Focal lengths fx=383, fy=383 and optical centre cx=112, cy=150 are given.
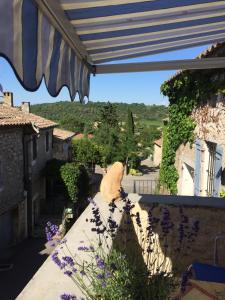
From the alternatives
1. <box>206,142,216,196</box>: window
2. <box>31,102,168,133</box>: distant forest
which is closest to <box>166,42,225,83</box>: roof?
<box>206,142,216,196</box>: window

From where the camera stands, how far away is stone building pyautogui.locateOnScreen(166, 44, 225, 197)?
852 centimetres

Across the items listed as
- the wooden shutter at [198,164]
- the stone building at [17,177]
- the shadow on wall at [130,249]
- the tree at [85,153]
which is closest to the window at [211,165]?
the wooden shutter at [198,164]

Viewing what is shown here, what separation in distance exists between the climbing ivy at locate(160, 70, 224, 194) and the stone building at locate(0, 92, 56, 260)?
21.9 ft

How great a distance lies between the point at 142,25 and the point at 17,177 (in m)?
15.9

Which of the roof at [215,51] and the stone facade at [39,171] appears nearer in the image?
the roof at [215,51]

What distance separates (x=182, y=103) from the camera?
1195 cm

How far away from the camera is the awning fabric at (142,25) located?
2.38 metres

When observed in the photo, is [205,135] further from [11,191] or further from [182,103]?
[11,191]

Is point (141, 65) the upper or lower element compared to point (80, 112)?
lower

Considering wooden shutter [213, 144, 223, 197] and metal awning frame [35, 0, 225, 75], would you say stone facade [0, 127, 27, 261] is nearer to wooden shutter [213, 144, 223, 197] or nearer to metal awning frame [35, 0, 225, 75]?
wooden shutter [213, 144, 223, 197]

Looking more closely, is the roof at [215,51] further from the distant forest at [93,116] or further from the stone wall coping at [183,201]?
the distant forest at [93,116]

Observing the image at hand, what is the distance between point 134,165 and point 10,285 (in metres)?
29.7

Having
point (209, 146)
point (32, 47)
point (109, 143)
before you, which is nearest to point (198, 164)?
point (209, 146)

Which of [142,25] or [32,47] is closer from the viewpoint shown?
[32,47]
